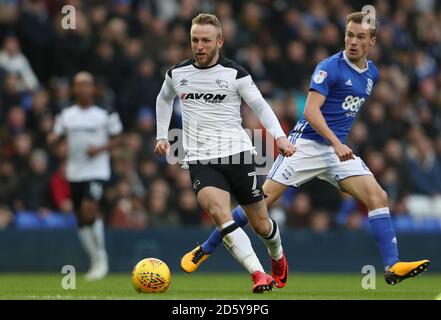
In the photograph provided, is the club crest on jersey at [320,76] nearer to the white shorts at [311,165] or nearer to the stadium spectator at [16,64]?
the white shorts at [311,165]

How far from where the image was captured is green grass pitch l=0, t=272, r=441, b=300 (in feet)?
32.2

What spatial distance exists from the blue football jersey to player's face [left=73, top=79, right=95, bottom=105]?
4.28 m

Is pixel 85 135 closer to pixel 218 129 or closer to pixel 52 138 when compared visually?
pixel 52 138

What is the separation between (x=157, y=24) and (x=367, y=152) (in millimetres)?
3953

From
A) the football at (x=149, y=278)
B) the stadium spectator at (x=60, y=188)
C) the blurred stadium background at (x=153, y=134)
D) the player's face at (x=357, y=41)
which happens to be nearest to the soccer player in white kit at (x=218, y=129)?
the football at (x=149, y=278)

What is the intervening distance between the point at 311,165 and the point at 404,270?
Result: 1511 mm

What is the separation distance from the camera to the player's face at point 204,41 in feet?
32.9

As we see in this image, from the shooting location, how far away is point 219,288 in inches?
464

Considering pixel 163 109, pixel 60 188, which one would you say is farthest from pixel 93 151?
pixel 163 109

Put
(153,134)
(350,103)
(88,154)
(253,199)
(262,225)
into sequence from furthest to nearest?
1. (153,134)
2. (88,154)
3. (350,103)
4. (262,225)
5. (253,199)

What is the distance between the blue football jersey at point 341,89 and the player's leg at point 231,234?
1.56 meters

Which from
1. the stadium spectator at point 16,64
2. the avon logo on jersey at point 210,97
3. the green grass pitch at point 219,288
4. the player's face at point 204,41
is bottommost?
the green grass pitch at point 219,288
